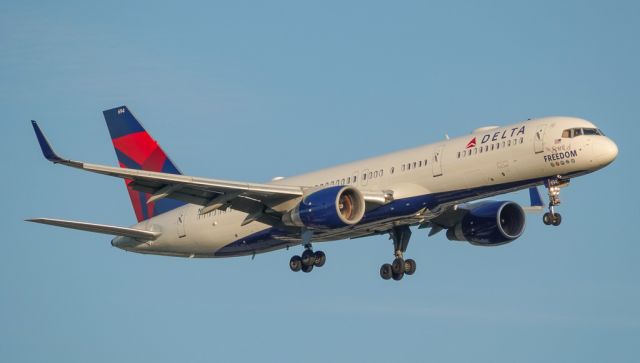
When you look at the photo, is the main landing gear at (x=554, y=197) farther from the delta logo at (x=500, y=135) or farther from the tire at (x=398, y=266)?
Answer: the tire at (x=398, y=266)

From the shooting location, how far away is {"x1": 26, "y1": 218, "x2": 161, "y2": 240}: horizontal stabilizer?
51.8m

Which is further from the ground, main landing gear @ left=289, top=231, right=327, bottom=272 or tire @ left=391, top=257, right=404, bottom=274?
main landing gear @ left=289, top=231, right=327, bottom=272

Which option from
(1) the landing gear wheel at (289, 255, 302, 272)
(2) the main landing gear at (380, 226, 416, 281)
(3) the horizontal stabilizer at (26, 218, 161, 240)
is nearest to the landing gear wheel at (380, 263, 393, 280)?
(2) the main landing gear at (380, 226, 416, 281)

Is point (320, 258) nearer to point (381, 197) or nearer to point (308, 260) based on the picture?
point (308, 260)

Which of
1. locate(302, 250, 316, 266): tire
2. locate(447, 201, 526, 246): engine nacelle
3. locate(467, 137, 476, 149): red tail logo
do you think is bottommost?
locate(302, 250, 316, 266): tire

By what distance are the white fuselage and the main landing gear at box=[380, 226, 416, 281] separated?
2229 mm

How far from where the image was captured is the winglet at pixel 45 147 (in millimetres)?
45219

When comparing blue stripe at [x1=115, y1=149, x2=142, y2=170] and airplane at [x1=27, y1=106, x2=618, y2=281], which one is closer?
airplane at [x1=27, y1=106, x2=618, y2=281]

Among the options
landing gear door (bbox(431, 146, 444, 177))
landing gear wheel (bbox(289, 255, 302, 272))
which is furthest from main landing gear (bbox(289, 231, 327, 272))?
landing gear door (bbox(431, 146, 444, 177))

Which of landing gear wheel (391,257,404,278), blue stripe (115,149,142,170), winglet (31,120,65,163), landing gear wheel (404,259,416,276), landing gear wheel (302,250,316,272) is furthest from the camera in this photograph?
blue stripe (115,149,142,170)

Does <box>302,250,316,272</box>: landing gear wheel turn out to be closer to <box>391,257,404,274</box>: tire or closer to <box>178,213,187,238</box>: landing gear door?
<box>391,257,404,274</box>: tire

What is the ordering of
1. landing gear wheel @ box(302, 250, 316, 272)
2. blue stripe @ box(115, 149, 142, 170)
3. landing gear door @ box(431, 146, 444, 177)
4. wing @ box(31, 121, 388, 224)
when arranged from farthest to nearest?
blue stripe @ box(115, 149, 142, 170) → landing gear wheel @ box(302, 250, 316, 272) → landing gear door @ box(431, 146, 444, 177) → wing @ box(31, 121, 388, 224)

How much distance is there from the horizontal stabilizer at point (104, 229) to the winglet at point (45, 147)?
509 centimetres

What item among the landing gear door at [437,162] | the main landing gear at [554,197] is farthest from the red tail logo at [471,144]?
the main landing gear at [554,197]
